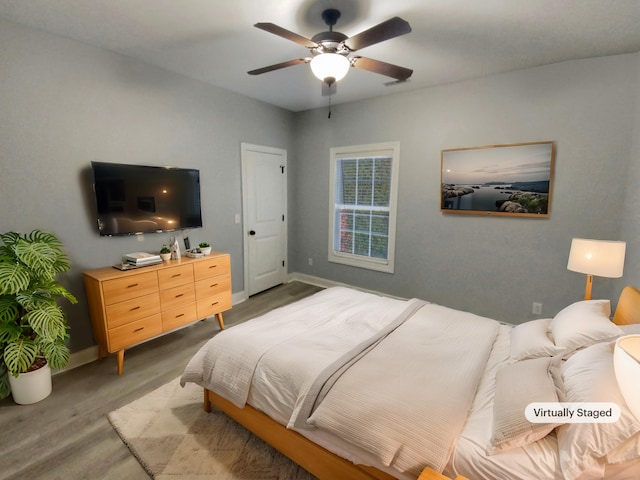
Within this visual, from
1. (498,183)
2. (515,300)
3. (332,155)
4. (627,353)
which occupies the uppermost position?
(332,155)

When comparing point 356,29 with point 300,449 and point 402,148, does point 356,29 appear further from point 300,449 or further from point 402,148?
point 300,449

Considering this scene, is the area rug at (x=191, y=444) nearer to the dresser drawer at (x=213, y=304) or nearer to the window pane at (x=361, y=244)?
the dresser drawer at (x=213, y=304)

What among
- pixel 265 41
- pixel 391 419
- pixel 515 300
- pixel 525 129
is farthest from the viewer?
pixel 515 300

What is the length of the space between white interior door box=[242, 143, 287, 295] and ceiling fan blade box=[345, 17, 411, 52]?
2.38 meters

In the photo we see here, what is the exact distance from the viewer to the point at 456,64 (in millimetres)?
2732

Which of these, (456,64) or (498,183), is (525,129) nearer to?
(498,183)

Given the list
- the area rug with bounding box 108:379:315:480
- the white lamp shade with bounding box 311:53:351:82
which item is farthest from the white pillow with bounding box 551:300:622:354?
the white lamp shade with bounding box 311:53:351:82

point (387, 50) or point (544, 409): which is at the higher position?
point (387, 50)

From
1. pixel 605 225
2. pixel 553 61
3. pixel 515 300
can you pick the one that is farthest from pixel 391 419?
pixel 553 61

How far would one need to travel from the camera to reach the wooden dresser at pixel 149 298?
2322 mm

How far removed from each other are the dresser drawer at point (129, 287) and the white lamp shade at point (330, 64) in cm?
213

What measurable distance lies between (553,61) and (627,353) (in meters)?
3.11

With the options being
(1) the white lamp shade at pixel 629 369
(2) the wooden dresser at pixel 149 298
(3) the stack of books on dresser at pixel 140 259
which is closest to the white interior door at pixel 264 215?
(2) the wooden dresser at pixel 149 298

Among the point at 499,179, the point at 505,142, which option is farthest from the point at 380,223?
the point at 505,142
